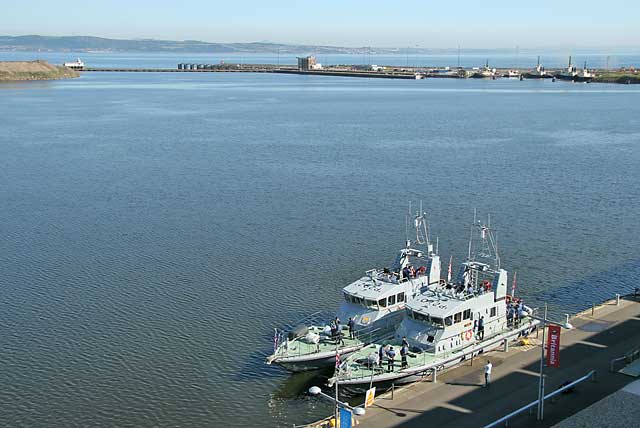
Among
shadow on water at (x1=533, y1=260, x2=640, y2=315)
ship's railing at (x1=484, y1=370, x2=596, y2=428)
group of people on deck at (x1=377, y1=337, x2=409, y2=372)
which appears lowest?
shadow on water at (x1=533, y1=260, x2=640, y2=315)

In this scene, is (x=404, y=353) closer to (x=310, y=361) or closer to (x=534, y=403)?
(x=310, y=361)

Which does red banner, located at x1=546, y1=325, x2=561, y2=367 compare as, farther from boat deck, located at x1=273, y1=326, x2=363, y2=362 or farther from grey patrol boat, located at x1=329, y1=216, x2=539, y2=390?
boat deck, located at x1=273, y1=326, x2=363, y2=362

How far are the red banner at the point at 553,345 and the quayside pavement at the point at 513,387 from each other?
0.95 metres

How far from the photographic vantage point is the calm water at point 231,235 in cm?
3228

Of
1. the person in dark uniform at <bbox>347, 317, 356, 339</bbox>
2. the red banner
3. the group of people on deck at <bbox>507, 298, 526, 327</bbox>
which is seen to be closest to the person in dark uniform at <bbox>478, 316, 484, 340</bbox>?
the group of people on deck at <bbox>507, 298, 526, 327</bbox>

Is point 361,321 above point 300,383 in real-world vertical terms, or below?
above

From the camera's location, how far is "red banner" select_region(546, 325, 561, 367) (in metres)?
26.6

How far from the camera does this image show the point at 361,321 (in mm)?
33594

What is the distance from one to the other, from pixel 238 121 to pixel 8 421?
3683 inches

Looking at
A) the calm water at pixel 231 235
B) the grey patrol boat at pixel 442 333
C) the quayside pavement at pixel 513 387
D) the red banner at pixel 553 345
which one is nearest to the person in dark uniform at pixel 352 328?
the grey patrol boat at pixel 442 333

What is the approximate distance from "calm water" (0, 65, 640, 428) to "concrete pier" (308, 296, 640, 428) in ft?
16.3

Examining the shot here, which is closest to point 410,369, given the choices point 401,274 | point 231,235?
point 401,274

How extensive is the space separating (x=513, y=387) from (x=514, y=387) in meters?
0.04

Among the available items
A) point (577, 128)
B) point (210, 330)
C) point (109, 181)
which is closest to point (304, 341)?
point (210, 330)
